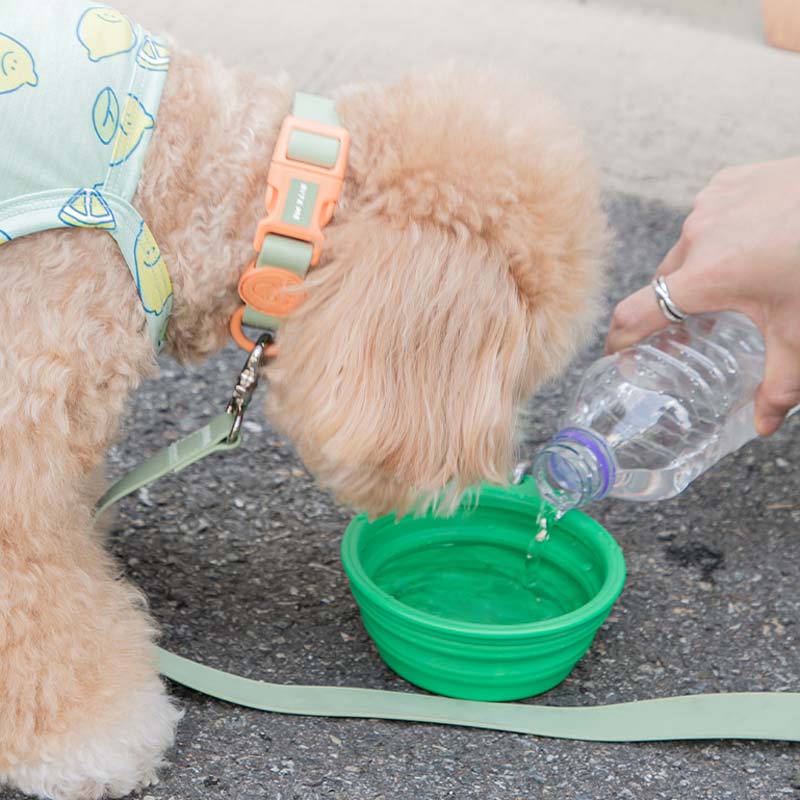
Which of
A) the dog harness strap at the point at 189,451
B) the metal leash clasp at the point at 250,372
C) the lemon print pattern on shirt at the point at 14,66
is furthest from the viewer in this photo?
the dog harness strap at the point at 189,451

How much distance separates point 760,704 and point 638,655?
0.29m

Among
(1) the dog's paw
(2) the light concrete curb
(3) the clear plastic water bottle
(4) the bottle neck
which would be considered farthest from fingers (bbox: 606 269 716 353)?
(2) the light concrete curb

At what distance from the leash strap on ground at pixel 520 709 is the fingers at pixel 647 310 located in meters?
0.65

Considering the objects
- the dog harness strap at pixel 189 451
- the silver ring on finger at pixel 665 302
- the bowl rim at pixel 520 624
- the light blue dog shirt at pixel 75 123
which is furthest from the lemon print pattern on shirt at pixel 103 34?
the silver ring on finger at pixel 665 302

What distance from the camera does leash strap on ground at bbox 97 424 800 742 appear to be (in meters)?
1.93

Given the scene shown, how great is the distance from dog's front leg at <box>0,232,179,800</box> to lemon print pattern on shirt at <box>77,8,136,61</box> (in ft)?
0.85

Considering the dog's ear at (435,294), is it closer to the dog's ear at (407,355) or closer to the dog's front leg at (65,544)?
the dog's ear at (407,355)

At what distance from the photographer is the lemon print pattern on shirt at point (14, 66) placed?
1559mm

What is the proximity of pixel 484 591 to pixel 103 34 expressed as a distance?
4.16 feet

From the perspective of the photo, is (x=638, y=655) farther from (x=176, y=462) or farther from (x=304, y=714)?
(x=176, y=462)

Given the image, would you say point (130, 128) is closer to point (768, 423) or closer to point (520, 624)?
point (520, 624)

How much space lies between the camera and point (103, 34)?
1.64 m

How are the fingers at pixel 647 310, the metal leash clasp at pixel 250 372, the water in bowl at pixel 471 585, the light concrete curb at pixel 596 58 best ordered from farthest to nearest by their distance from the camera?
1. the light concrete curb at pixel 596 58
2. the water in bowl at pixel 471 585
3. the fingers at pixel 647 310
4. the metal leash clasp at pixel 250 372

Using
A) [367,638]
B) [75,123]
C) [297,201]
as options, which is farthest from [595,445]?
[75,123]
